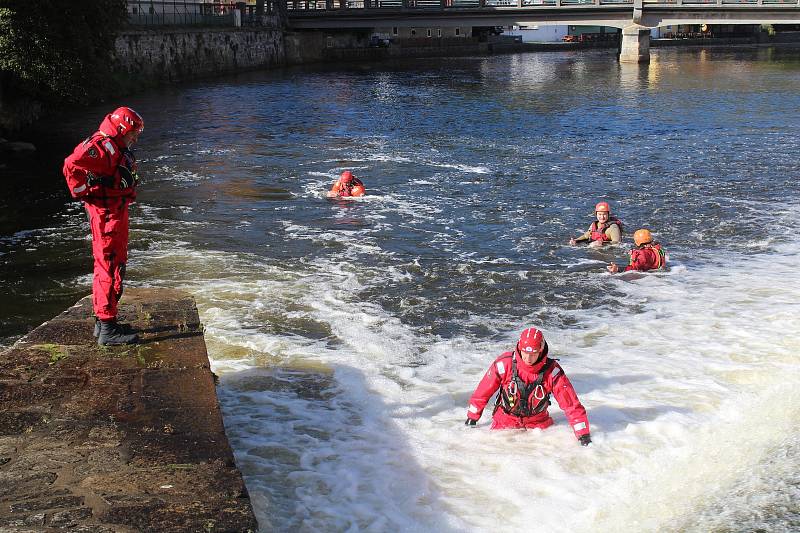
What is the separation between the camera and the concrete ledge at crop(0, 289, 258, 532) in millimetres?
5855

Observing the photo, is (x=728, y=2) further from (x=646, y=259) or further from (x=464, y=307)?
(x=464, y=307)

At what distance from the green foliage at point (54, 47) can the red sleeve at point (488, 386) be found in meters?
23.8

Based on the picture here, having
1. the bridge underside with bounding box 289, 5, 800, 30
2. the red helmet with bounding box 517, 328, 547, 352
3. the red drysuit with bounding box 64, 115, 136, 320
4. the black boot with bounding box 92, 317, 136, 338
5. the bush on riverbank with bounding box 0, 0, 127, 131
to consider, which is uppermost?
the bridge underside with bounding box 289, 5, 800, 30

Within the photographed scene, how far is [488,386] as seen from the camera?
871 centimetres

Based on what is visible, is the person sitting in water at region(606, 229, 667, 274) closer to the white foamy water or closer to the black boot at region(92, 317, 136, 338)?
the white foamy water

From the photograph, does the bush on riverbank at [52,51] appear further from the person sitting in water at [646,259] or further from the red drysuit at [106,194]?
the red drysuit at [106,194]

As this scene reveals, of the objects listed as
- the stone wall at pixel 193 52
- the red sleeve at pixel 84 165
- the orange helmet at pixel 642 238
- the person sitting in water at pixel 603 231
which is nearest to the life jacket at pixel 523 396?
the red sleeve at pixel 84 165

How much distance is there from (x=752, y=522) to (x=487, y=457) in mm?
2411

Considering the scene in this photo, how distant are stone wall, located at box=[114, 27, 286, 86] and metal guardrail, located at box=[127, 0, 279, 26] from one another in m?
1.12

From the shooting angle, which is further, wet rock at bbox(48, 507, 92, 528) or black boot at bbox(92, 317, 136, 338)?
black boot at bbox(92, 317, 136, 338)

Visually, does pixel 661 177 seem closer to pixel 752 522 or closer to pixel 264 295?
pixel 264 295

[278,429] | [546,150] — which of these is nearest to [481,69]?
[546,150]

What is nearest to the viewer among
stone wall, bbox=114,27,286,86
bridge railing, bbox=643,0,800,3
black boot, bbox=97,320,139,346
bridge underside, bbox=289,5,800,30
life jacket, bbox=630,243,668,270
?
black boot, bbox=97,320,139,346

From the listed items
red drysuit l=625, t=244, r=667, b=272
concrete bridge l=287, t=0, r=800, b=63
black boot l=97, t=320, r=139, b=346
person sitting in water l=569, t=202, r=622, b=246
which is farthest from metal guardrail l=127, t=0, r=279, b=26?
black boot l=97, t=320, r=139, b=346
